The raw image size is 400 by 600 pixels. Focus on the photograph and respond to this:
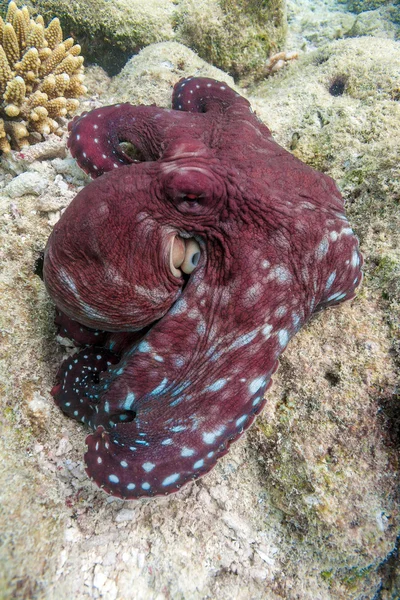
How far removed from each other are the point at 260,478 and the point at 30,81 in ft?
18.3

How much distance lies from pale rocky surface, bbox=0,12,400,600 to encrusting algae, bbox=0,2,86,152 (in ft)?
5.22

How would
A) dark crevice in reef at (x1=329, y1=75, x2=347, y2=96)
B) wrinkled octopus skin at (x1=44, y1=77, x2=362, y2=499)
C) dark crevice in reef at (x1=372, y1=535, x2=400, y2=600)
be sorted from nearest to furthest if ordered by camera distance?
1. wrinkled octopus skin at (x1=44, y1=77, x2=362, y2=499)
2. dark crevice in reef at (x1=372, y1=535, x2=400, y2=600)
3. dark crevice in reef at (x1=329, y1=75, x2=347, y2=96)

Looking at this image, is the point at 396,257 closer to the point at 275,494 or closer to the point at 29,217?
the point at 275,494

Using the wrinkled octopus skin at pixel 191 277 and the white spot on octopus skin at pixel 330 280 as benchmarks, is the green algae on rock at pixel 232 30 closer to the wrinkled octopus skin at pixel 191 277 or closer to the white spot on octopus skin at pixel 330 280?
the wrinkled octopus skin at pixel 191 277

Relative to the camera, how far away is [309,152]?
14.0 ft

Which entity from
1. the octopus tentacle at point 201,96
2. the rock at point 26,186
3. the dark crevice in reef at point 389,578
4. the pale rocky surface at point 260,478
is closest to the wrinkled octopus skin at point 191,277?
the pale rocky surface at point 260,478

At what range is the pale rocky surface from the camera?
291cm

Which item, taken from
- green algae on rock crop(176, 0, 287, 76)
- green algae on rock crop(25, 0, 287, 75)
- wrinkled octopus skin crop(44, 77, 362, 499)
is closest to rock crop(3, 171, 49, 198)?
wrinkled octopus skin crop(44, 77, 362, 499)

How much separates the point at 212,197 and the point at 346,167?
2247 mm

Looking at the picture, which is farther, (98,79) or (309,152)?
(98,79)

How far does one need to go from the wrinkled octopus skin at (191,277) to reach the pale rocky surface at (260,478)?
0.56m

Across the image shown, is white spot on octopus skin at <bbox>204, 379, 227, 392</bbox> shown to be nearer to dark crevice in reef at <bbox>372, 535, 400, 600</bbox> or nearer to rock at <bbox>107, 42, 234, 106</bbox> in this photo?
dark crevice in reef at <bbox>372, 535, 400, 600</bbox>

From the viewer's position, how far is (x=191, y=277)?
9.14 feet

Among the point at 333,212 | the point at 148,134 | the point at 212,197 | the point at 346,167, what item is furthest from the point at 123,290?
the point at 346,167
